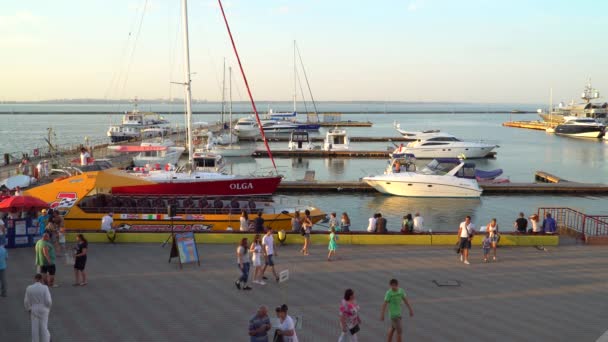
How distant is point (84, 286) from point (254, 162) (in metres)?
42.6

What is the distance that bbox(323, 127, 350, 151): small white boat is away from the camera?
2280 inches

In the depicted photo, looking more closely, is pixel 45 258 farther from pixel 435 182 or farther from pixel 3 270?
pixel 435 182

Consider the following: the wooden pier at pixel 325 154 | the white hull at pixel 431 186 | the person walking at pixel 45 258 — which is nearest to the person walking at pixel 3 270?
the person walking at pixel 45 258

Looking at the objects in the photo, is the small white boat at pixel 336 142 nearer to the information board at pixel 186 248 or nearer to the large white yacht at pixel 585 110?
the information board at pixel 186 248

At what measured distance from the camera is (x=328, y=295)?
11.7m

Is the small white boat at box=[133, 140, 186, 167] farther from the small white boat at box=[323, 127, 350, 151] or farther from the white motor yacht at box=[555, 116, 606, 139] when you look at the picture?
the white motor yacht at box=[555, 116, 606, 139]

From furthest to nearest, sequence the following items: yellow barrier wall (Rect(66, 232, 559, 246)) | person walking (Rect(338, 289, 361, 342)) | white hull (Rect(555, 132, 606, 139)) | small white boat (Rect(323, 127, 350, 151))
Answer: white hull (Rect(555, 132, 606, 139)), small white boat (Rect(323, 127, 350, 151)), yellow barrier wall (Rect(66, 232, 559, 246)), person walking (Rect(338, 289, 361, 342))

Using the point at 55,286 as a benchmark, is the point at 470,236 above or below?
above

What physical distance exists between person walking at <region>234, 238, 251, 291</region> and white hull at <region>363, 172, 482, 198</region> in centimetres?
2189

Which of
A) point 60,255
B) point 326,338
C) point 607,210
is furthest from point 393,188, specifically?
point 326,338

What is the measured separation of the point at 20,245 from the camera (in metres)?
15.2

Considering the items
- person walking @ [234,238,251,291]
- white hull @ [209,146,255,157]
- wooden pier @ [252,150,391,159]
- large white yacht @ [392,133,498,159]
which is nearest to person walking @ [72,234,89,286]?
person walking @ [234,238,251,291]

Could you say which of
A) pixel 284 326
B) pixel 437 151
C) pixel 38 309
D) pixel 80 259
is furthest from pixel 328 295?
pixel 437 151

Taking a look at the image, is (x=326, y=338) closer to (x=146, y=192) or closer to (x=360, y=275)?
(x=360, y=275)
